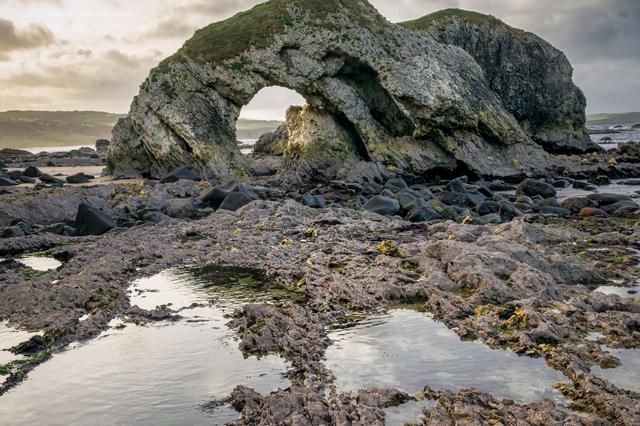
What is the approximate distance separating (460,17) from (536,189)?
2819cm

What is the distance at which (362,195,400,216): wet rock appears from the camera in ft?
71.9

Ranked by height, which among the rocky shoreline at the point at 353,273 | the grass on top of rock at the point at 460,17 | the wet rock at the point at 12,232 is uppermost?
the grass on top of rock at the point at 460,17

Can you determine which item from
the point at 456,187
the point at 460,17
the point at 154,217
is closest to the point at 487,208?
the point at 456,187

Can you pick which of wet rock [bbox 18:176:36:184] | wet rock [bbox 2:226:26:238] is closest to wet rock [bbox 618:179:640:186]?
wet rock [bbox 2:226:26:238]

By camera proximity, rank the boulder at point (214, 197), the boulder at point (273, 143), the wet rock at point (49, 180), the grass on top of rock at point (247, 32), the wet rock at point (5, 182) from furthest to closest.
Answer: the boulder at point (273, 143)
the wet rock at point (49, 180)
the grass on top of rock at point (247, 32)
the wet rock at point (5, 182)
the boulder at point (214, 197)

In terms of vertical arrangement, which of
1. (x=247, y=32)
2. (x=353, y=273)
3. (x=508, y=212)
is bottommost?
(x=353, y=273)

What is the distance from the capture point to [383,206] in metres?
22.2

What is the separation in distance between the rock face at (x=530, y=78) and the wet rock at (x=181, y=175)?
27681 millimetres

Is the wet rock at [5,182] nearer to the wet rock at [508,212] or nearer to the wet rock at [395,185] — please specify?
the wet rock at [395,185]

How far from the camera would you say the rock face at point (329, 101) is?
117 feet

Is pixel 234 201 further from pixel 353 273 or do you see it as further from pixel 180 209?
pixel 353 273

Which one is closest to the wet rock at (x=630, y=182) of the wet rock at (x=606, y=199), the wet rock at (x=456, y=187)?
the wet rock at (x=606, y=199)

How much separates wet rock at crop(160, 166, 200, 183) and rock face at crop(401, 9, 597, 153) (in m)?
27.7

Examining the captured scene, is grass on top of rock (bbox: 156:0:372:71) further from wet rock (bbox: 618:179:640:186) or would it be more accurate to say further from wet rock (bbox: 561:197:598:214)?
wet rock (bbox: 561:197:598:214)
